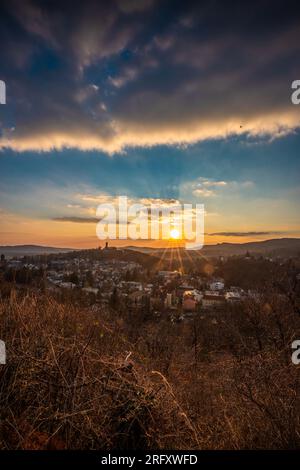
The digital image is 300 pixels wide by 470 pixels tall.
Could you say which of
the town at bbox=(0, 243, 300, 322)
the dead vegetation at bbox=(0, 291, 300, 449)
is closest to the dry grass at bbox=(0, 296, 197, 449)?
the dead vegetation at bbox=(0, 291, 300, 449)

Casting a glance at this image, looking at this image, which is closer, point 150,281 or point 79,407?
point 79,407

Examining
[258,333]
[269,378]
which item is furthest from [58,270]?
[269,378]

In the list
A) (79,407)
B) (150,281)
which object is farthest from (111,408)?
(150,281)

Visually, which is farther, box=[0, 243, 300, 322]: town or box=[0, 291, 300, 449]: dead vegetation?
box=[0, 243, 300, 322]: town

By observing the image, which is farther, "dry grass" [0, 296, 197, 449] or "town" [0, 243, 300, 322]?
"town" [0, 243, 300, 322]

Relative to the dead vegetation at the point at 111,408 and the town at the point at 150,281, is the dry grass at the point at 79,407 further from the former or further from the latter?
the town at the point at 150,281

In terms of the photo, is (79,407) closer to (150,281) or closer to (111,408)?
(111,408)

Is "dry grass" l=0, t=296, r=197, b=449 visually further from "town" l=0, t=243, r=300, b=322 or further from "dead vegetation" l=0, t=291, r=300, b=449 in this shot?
"town" l=0, t=243, r=300, b=322

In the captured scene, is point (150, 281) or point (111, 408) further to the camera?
point (150, 281)

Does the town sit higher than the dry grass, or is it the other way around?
the dry grass

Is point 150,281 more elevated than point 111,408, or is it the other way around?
point 111,408
